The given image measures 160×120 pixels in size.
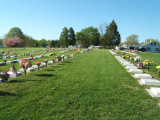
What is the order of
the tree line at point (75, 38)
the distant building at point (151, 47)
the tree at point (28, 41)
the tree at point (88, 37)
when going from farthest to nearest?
the tree at point (28, 41), the tree at point (88, 37), the tree line at point (75, 38), the distant building at point (151, 47)

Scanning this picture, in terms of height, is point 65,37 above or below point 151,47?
above

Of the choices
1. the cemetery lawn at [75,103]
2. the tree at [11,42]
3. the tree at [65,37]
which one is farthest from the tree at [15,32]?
the cemetery lawn at [75,103]

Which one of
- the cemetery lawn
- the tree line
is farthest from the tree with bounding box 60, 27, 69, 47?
the cemetery lawn

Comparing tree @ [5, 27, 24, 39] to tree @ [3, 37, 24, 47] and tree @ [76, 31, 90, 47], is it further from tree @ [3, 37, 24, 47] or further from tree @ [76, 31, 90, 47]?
tree @ [76, 31, 90, 47]

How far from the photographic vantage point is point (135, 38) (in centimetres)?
6856

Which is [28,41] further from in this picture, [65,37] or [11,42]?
[65,37]

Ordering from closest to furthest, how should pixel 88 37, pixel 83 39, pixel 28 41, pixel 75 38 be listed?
pixel 75 38, pixel 28 41, pixel 88 37, pixel 83 39

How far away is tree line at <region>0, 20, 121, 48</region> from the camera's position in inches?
2009

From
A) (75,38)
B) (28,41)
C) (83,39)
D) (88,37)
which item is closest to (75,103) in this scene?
(75,38)

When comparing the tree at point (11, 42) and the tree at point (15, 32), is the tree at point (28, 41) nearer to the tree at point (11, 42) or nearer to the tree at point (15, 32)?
the tree at point (15, 32)

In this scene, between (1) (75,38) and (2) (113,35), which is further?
(1) (75,38)

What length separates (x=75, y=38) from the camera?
62781 mm

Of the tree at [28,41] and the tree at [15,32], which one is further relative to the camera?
the tree at [28,41]

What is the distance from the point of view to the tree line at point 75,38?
5103 centimetres
